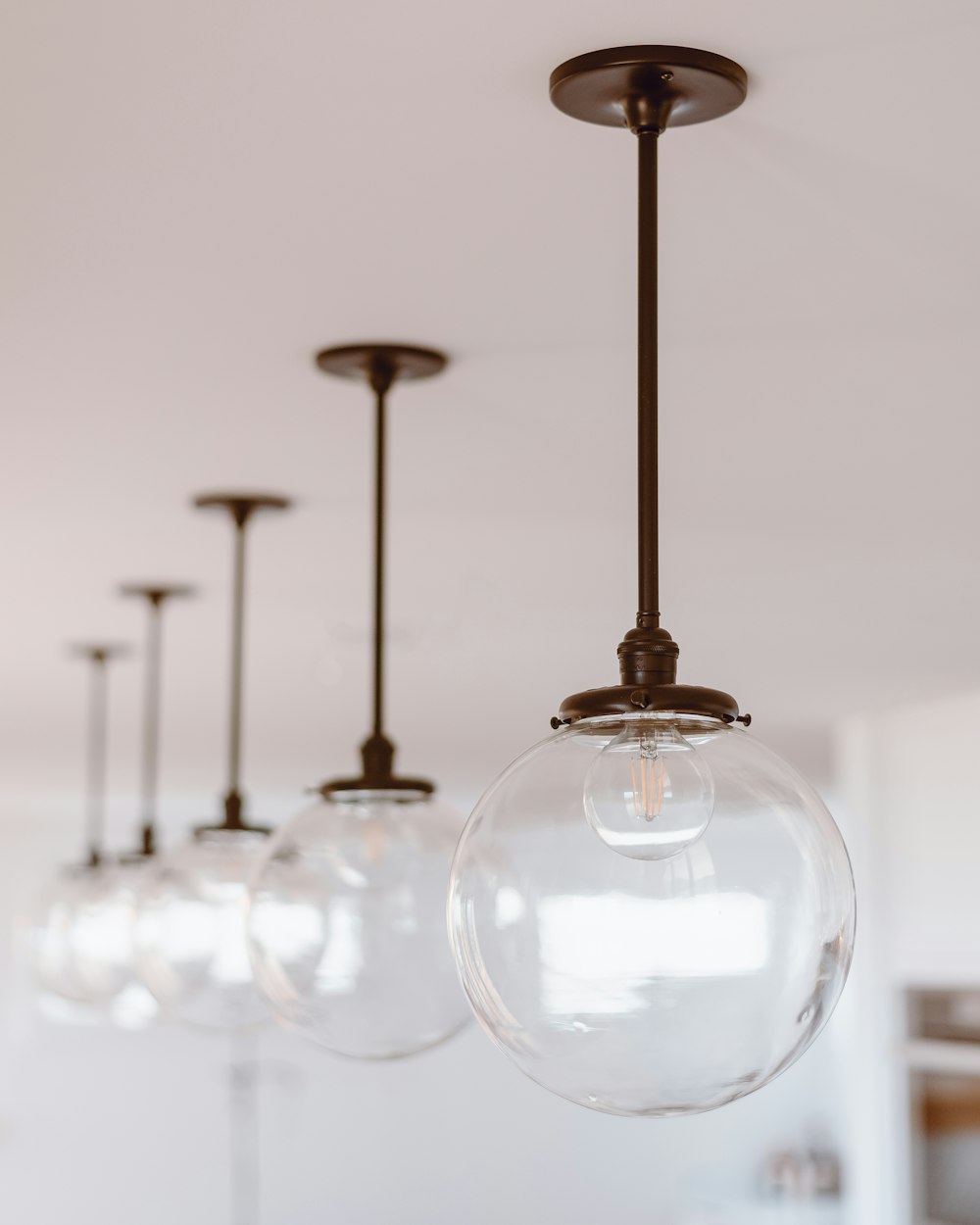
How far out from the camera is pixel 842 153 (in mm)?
953

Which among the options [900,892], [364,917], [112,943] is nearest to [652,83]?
[364,917]

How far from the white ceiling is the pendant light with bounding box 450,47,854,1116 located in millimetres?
319

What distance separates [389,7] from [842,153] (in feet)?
0.99

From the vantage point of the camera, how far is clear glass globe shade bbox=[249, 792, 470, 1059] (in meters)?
1.19

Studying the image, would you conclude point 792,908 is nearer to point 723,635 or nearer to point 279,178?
point 279,178

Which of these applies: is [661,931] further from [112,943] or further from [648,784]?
[112,943]

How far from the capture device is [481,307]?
1242 mm

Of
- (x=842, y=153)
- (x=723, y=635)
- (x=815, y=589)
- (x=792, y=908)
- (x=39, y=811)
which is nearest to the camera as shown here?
(x=792, y=908)

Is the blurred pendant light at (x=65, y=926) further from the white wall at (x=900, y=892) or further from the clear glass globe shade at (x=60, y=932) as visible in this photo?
the white wall at (x=900, y=892)

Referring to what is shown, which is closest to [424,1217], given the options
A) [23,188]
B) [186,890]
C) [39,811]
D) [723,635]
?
[39,811]

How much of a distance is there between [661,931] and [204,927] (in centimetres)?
104

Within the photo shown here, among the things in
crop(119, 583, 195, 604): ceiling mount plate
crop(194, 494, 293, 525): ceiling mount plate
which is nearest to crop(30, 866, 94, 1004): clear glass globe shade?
crop(119, 583, 195, 604): ceiling mount plate

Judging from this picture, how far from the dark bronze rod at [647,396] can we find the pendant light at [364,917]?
474 millimetres

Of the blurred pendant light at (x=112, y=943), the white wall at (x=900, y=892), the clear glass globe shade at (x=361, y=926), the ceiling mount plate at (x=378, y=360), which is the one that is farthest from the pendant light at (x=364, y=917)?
the white wall at (x=900, y=892)
